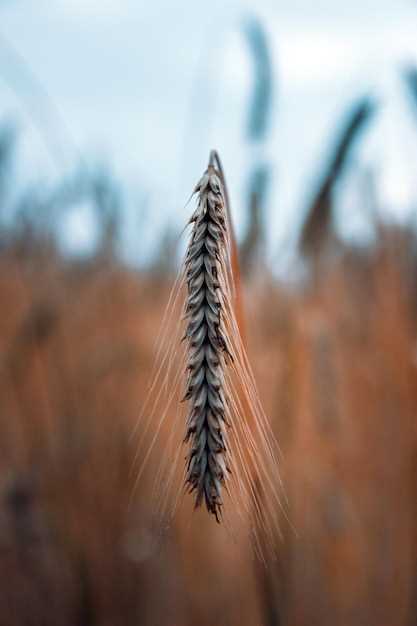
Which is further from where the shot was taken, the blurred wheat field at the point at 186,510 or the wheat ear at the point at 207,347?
the blurred wheat field at the point at 186,510

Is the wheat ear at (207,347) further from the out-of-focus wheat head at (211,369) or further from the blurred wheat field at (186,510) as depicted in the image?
the blurred wheat field at (186,510)

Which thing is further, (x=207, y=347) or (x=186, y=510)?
(x=186, y=510)

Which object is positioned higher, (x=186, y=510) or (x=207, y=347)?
(x=207, y=347)

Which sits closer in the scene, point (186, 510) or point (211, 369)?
point (211, 369)

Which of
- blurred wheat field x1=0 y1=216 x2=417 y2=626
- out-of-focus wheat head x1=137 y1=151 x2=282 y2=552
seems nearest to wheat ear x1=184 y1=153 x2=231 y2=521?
out-of-focus wheat head x1=137 y1=151 x2=282 y2=552

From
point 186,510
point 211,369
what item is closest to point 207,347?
point 211,369

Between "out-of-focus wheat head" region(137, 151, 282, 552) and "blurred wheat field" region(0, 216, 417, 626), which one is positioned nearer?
"out-of-focus wheat head" region(137, 151, 282, 552)

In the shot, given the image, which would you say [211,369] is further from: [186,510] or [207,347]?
[186,510]

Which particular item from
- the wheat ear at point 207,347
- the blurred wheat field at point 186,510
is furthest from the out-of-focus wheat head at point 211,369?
the blurred wheat field at point 186,510

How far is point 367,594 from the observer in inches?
69.4

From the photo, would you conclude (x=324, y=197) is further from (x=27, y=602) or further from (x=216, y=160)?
(x=27, y=602)

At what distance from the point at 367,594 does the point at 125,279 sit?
4.48 feet

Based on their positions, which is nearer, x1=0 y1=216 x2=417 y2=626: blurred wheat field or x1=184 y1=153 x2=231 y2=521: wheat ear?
x1=184 y1=153 x2=231 y2=521: wheat ear

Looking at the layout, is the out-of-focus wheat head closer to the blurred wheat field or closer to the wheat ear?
the wheat ear
